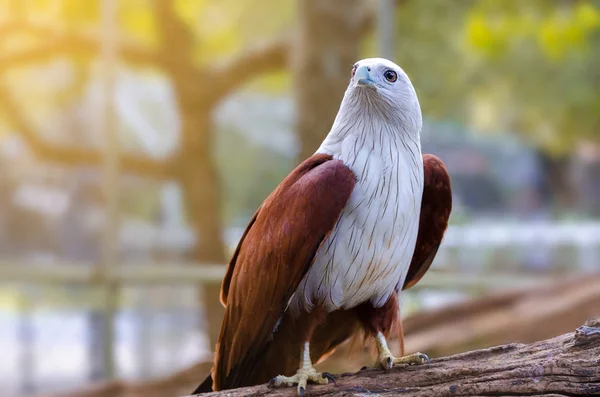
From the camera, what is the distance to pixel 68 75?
12.5ft

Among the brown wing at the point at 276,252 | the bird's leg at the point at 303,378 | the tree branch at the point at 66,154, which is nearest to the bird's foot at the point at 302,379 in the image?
the bird's leg at the point at 303,378

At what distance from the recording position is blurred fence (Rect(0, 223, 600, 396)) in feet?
12.0

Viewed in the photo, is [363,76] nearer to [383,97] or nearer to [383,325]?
[383,97]

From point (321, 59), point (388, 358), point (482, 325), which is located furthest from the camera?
point (482, 325)

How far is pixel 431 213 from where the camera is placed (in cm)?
182

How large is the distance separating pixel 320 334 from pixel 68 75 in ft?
8.43

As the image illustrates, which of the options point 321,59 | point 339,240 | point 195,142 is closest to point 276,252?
point 339,240

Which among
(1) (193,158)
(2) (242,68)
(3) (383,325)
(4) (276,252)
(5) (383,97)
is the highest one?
(2) (242,68)

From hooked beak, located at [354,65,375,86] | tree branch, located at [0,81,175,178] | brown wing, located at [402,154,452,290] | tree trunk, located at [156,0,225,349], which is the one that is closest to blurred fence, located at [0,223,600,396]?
tree trunk, located at [156,0,225,349]

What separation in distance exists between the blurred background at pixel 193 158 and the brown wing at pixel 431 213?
1755 millimetres

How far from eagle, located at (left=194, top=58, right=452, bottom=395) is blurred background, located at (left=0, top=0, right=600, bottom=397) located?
1866mm

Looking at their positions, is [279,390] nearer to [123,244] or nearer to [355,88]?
[355,88]

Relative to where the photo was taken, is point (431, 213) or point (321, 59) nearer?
point (431, 213)

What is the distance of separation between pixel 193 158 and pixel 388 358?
7.75 ft
